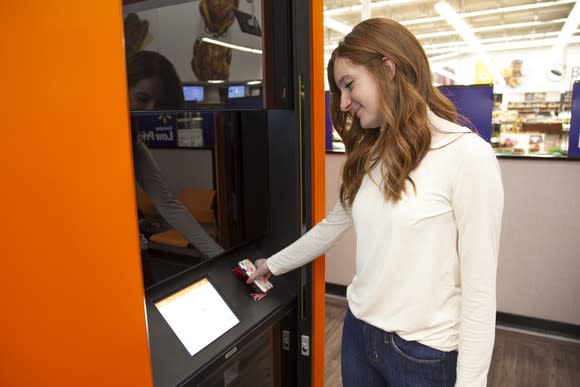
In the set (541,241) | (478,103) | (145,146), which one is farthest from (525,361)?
(145,146)

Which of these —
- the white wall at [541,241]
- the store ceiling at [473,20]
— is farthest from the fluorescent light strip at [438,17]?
the white wall at [541,241]

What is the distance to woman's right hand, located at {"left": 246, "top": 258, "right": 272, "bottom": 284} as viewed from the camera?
1407mm

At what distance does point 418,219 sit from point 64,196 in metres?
0.74

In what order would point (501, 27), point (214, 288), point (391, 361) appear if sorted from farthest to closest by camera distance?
1. point (501, 27)
2. point (214, 288)
3. point (391, 361)

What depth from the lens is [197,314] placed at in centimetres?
121

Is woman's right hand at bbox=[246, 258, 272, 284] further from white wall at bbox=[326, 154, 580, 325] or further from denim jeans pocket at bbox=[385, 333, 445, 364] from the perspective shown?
white wall at bbox=[326, 154, 580, 325]

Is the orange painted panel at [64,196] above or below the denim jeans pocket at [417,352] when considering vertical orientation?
above

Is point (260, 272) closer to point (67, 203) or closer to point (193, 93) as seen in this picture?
point (193, 93)

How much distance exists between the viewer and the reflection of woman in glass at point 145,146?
A: 921 millimetres

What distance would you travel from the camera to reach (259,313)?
4.49ft

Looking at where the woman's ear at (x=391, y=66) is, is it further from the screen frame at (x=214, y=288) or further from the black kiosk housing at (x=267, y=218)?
the screen frame at (x=214, y=288)

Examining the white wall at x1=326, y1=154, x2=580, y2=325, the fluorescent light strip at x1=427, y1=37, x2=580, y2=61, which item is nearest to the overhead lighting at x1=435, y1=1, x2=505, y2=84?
the fluorescent light strip at x1=427, y1=37, x2=580, y2=61

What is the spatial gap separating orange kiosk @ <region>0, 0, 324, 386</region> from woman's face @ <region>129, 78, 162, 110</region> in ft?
0.55

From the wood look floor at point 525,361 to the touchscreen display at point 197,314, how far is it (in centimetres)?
145
